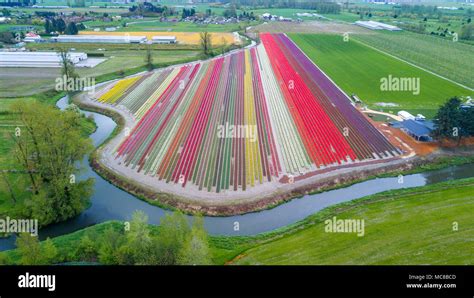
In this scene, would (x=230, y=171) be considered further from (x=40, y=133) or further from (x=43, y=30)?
(x=43, y=30)

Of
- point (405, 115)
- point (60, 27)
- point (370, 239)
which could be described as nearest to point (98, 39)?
point (60, 27)

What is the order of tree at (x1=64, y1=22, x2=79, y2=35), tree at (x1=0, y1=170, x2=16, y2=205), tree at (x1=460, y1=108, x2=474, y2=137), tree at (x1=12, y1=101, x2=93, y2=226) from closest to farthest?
tree at (x1=12, y1=101, x2=93, y2=226) < tree at (x1=0, y1=170, x2=16, y2=205) < tree at (x1=460, y1=108, x2=474, y2=137) < tree at (x1=64, y1=22, x2=79, y2=35)

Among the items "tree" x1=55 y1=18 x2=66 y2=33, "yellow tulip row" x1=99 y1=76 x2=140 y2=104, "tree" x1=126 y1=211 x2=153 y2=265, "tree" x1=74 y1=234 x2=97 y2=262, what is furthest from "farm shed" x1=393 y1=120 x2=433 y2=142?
"tree" x1=55 y1=18 x2=66 y2=33

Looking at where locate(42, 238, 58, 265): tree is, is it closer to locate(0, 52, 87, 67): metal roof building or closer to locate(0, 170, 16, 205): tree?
locate(0, 170, 16, 205): tree
